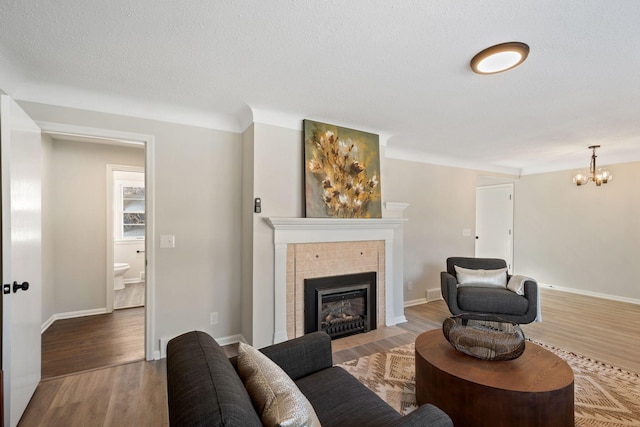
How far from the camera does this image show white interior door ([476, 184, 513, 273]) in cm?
598

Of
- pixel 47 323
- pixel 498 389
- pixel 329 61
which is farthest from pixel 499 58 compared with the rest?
pixel 47 323

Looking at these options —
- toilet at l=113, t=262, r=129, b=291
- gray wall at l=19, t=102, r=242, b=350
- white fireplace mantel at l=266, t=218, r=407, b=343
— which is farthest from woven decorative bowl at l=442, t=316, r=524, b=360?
toilet at l=113, t=262, r=129, b=291

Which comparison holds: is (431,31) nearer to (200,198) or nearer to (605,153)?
(200,198)

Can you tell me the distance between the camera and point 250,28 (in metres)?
1.61

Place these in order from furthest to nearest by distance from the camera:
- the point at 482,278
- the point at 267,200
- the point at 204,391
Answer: the point at 482,278 → the point at 267,200 → the point at 204,391

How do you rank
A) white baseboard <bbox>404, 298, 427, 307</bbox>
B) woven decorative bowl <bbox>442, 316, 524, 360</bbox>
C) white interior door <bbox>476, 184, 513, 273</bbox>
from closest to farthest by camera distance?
woven decorative bowl <bbox>442, 316, 524, 360</bbox>, white baseboard <bbox>404, 298, 427, 307</bbox>, white interior door <bbox>476, 184, 513, 273</bbox>

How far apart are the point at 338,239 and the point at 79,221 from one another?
133 inches

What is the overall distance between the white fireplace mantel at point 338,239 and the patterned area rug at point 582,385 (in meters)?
0.80

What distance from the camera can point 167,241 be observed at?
9.02ft

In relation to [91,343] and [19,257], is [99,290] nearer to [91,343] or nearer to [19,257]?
[91,343]

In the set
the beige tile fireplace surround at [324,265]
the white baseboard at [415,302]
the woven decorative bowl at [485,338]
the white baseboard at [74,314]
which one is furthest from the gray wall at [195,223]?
the white baseboard at [415,302]

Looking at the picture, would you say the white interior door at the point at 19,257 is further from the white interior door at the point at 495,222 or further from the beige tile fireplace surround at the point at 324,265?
the white interior door at the point at 495,222

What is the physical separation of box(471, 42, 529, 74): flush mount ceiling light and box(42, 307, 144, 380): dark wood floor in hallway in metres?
3.68

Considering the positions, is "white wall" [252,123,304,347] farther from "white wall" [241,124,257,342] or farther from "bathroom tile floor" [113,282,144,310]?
"bathroom tile floor" [113,282,144,310]
